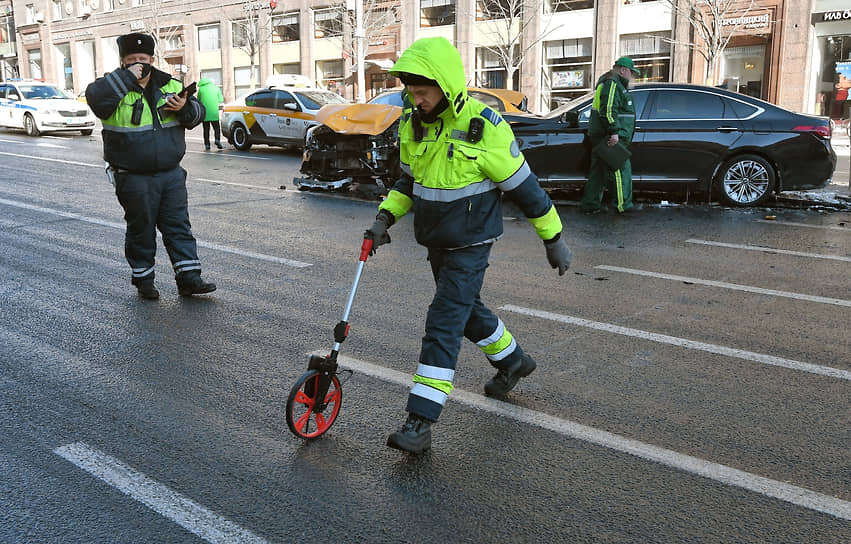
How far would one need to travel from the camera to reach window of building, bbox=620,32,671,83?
29578mm

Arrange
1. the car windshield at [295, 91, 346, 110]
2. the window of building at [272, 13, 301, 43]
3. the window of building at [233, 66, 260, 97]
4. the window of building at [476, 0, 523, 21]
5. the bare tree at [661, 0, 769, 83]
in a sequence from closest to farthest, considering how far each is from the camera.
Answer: the car windshield at [295, 91, 346, 110] < the bare tree at [661, 0, 769, 83] < the window of building at [476, 0, 523, 21] < the window of building at [272, 13, 301, 43] < the window of building at [233, 66, 260, 97]

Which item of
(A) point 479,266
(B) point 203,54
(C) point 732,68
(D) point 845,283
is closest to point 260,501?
(A) point 479,266

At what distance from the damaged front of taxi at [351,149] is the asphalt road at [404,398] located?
4.69 m

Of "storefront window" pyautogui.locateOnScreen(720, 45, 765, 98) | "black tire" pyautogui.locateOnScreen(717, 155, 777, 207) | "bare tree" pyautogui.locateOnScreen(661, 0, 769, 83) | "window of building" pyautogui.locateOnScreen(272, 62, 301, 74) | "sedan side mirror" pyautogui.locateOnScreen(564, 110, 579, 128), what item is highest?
"bare tree" pyautogui.locateOnScreen(661, 0, 769, 83)

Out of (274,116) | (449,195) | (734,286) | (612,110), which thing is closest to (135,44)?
(449,195)

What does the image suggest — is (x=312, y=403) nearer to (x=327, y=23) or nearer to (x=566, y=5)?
(x=566, y=5)

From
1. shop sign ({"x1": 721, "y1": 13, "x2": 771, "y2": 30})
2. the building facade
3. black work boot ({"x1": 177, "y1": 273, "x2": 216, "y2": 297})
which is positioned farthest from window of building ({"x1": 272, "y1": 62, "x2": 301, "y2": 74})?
black work boot ({"x1": 177, "y1": 273, "x2": 216, "y2": 297})

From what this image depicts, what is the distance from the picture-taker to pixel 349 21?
37844 millimetres

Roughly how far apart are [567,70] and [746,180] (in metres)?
22.7

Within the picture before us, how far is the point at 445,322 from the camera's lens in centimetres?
370

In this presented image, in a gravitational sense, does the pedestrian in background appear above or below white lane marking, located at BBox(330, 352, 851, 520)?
above

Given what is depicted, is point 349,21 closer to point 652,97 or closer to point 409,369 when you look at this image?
point 652,97

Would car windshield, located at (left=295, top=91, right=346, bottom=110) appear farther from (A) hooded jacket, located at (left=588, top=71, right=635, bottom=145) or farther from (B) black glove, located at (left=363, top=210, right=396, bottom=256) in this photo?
(B) black glove, located at (left=363, top=210, right=396, bottom=256)

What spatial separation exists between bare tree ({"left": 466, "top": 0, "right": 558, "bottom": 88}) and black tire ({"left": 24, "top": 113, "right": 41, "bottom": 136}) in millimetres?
17773
